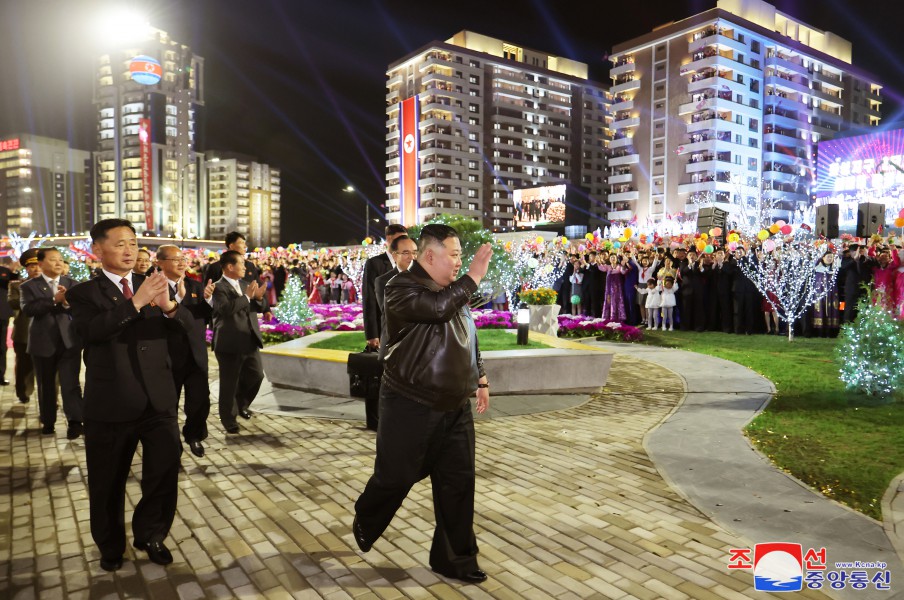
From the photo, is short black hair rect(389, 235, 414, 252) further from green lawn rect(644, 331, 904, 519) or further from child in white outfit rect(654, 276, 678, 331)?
child in white outfit rect(654, 276, 678, 331)

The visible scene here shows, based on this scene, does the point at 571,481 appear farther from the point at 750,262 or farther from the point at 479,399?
the point at 750,262

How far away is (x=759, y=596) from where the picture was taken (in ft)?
11.1

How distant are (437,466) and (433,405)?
38 centimetres

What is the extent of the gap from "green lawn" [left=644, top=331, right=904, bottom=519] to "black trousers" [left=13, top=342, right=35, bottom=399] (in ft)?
29.7

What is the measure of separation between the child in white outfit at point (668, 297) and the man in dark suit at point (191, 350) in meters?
14.2

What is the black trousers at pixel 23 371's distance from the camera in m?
8.60

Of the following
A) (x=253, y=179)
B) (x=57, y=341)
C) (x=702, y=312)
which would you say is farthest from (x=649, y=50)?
(x=253, y=179)

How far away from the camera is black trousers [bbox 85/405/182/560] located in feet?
12.3

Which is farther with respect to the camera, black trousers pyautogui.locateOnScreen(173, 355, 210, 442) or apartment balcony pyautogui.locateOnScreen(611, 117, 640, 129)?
apartment balcony pyautogui.locateOnScreen(611, 117, 640, 129)

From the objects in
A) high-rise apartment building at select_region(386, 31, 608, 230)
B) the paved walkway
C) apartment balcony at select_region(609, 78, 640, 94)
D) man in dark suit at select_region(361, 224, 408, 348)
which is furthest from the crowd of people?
high-rise apartment building at select_region(386, 31, 608, 230)

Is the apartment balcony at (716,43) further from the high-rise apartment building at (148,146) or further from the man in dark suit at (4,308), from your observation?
the high-rise apartment building at (148,146)

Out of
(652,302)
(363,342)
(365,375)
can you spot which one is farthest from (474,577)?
(652,302)

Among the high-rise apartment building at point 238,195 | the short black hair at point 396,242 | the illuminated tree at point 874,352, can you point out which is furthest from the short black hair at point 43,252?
the high-rise apartment building at point 238,195

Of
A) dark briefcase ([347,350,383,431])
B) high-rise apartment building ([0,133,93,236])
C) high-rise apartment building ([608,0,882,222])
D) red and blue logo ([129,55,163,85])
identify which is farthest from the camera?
high-rise apartment building ([0,133,93,236])
